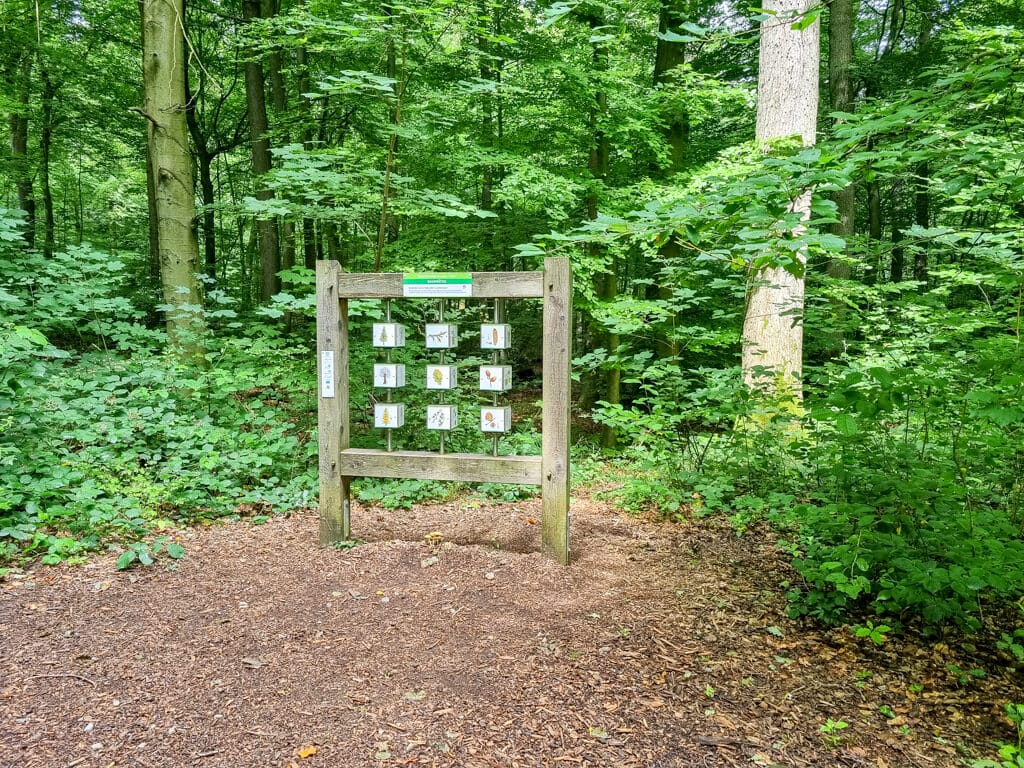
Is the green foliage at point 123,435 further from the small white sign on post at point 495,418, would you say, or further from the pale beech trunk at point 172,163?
the small white sign on post at point 495,418

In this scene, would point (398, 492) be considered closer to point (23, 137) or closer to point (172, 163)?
point (172, 163)

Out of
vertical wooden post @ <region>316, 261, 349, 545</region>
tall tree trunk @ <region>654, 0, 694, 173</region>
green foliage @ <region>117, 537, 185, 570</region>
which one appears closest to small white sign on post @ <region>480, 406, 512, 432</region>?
vertical wooden post @ <region>316, 261, 349, 545</region>

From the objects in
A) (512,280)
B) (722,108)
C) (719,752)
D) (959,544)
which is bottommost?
(719,752)

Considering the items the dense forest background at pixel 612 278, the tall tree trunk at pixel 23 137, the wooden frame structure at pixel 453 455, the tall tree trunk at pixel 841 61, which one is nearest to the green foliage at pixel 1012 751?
the dense forest background at pixel 612 278

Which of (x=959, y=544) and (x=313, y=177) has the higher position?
(x=313, y=177)

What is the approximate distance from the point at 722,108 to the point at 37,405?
9769mm

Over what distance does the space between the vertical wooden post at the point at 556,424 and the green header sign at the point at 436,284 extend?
21.7 inches

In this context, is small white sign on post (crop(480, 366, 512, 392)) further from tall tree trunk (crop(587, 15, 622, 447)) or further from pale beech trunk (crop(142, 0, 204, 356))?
pale beech trunk (crop(142, 0, 204, 356))

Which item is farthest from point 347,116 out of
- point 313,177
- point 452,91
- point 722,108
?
point 722,108

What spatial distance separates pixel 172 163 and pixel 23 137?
10.3 meters

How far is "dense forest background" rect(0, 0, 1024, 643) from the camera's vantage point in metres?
2.81

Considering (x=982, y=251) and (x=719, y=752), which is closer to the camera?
(x=719, y=752)

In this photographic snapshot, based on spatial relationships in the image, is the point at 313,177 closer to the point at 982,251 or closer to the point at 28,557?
the point at 28,557

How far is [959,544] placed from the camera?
2893 mm
